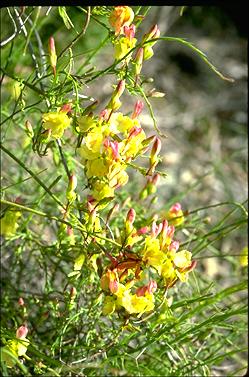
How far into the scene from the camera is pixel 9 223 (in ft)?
4.88

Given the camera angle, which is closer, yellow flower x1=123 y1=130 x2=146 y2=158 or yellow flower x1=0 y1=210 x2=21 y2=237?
yellow flower x1=123 y1=130 x2=146 y2=158

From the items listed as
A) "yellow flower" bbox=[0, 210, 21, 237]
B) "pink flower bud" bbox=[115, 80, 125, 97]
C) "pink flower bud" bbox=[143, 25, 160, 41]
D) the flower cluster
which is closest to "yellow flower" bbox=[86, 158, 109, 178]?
the flower cluster

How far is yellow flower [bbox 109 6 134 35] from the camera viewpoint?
120 cm

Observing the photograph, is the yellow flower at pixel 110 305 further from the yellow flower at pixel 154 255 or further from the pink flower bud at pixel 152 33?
the pink flower bud at pixel 152 33

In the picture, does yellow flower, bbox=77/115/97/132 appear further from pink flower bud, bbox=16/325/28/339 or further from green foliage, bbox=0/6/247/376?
pink flower bud, bbox=16/325/28/339

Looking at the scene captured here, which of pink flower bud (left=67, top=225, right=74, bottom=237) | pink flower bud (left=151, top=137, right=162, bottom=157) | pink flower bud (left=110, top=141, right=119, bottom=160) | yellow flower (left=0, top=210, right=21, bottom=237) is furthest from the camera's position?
yellow flower (left=0, top=210, right=21, bottom=237)

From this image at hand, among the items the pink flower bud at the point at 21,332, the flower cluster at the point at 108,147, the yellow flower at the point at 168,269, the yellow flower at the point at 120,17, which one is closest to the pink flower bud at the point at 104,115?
the flower cluster at the point at 108,147

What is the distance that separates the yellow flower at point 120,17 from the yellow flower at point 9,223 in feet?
1.40

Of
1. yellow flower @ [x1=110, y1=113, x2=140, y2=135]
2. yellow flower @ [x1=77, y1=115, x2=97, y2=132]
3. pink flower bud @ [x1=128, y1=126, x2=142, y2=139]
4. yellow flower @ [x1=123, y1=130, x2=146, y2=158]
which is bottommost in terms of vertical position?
yellow flower @ [x1=123, y1=130, x2=146, y2=158]

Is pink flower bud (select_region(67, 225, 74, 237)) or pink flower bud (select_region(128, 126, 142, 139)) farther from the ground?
pink flower bud (select_region(128, 126, 142, 139))

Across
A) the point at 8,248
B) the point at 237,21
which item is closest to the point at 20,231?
the point at 8,248

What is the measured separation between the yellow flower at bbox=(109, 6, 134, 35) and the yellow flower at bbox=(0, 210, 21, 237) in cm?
43

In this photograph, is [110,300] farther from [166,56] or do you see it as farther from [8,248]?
[166,56]

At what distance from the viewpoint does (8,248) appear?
179cm
